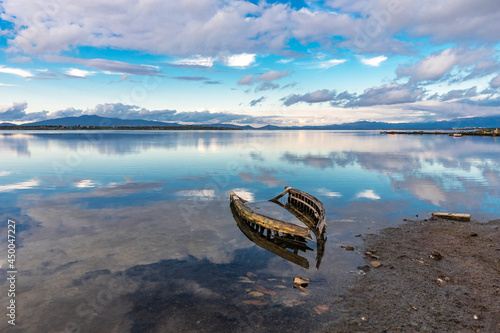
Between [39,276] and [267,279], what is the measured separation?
482 inches

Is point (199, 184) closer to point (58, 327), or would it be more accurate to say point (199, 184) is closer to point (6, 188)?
point (6, 188)

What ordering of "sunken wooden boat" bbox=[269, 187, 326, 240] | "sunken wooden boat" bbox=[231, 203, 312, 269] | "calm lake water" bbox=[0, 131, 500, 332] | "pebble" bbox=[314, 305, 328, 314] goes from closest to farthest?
"calm lake water" bbox=[0, 131, 500, 332], "pebble" bbox=[314, 305, 328, 314], "sunken wooden boat" bbox=[231, 203, 312, 269], "sunken wooden boat" bbox=[269, 187, 326, 240]

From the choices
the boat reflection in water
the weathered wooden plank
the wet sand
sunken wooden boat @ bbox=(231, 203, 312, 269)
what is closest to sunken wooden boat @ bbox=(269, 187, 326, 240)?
the boat reflection in water

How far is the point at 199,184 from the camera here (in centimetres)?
3959

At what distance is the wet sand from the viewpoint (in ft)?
37.1

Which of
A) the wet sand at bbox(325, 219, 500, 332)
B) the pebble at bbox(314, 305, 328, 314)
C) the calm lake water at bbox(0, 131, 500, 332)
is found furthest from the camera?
the pebble at bbox(314, 305, 328, 314)

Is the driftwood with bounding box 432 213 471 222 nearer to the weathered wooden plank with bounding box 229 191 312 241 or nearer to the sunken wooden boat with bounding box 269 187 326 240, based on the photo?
the sunken wooden boat with bounding box 269 187 326 240

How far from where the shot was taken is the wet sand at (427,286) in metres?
11.3

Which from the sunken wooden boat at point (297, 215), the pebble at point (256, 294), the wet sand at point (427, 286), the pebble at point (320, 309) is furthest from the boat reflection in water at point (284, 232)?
the pebble at point (256, 294)

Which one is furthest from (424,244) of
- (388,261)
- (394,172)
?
(394,172)

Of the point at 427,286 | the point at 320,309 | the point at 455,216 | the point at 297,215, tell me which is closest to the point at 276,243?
the point at 297,215

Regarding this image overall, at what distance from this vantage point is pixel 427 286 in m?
13.8

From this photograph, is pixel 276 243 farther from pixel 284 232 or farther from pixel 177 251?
pixel 177 251

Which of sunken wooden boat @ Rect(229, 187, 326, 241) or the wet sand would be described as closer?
the wet sand
